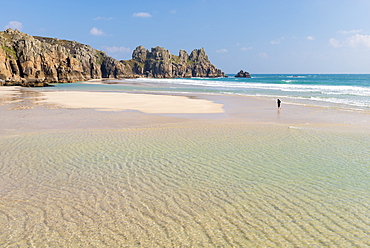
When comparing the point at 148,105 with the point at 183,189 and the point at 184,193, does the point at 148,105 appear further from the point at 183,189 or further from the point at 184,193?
the point at 184,193

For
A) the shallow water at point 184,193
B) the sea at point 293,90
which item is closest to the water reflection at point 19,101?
the shallow water at point 184,193

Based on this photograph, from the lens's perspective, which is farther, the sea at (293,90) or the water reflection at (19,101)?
the sea at (293,90)

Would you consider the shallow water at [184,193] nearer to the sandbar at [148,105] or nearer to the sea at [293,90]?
the sandbar at [148,105]

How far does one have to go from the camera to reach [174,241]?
205 inches

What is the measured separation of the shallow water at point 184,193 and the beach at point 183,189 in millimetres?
30

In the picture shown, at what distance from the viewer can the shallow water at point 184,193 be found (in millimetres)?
5406

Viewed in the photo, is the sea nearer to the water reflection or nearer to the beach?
the beach

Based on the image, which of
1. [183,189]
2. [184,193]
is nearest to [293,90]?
[183,189]

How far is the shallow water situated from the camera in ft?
17.7

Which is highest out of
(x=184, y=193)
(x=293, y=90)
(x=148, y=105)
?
(x=293, y=90)

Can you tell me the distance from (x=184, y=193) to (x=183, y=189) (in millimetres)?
264

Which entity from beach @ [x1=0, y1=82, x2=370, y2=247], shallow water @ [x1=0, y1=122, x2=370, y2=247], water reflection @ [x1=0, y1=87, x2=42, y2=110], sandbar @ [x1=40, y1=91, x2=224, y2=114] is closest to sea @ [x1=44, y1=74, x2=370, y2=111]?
sandbar @ [x1=40, y1=91, x2=224, y2=114]

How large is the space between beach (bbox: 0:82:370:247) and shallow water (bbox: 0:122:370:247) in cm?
3

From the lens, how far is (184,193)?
24.2 feet
